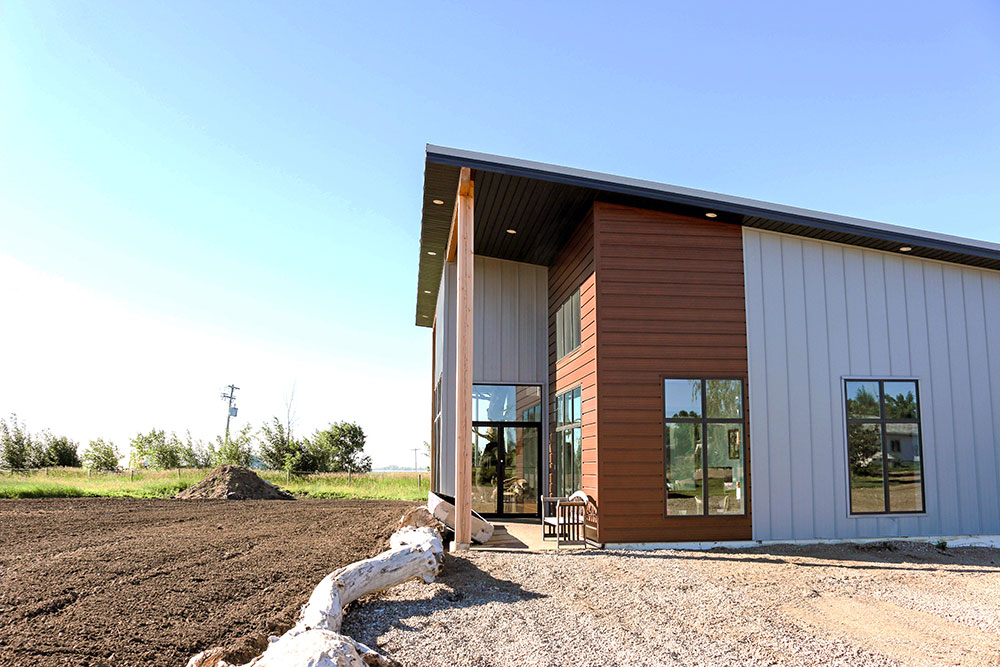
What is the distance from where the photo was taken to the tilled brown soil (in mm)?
4023

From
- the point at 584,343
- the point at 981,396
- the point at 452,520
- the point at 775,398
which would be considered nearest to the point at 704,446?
the point at 775,398

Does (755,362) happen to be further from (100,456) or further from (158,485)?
(100,456)

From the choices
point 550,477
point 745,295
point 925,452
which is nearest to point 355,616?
point 745,295

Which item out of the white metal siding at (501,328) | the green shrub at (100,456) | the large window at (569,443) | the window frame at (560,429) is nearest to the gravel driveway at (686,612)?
the large window at (569,443)

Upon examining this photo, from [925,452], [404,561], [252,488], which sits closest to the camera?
[404,561]

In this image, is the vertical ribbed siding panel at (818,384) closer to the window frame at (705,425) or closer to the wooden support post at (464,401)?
the window frame at (705,425)

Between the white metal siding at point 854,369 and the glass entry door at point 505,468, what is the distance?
14.2 ft

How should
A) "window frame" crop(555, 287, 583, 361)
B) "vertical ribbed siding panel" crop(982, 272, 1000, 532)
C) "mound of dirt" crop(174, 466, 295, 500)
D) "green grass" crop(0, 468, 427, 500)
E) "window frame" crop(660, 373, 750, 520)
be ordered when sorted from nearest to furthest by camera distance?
1. "window frame" crop(660, 373, 750, 520)
2. "vertical ribbed siding panel" crop(982, 272, 1000, 532)
3. "window frame" crop(555, 287, 583, 361)
4. "green grass" crop(0, 468, 427, 500)
5. "mound of dirt" crop(174, 466, 295, 500)

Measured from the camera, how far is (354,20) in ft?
31.4

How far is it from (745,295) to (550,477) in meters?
4.55

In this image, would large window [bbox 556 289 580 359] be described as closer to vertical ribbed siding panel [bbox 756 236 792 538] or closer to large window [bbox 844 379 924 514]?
vertical ribbed siding panel [bbox 756 236 792 538]

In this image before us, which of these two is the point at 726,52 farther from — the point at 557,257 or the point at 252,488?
the point at 252,488

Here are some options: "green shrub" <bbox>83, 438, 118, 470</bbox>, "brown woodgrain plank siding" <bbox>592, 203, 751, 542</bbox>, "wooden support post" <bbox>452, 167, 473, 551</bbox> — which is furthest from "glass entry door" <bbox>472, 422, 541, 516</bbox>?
"green shrub" <bbox>83, 438, 118, 470</bbox>

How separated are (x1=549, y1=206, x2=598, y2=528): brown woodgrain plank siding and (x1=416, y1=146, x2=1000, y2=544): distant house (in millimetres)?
59
